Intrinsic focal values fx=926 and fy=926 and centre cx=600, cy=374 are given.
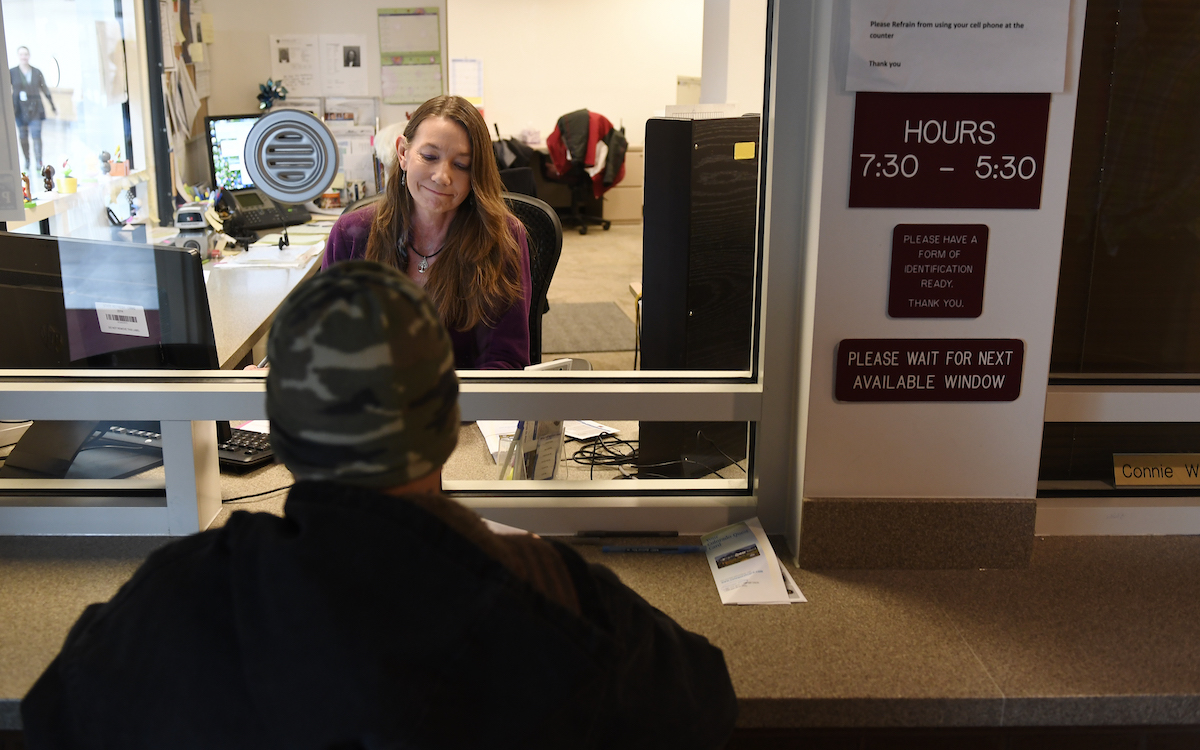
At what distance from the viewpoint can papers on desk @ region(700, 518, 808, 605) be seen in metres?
1.14

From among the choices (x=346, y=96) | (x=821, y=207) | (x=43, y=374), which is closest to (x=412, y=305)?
(x=821, y=207)

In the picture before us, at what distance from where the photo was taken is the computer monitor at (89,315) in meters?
1.41

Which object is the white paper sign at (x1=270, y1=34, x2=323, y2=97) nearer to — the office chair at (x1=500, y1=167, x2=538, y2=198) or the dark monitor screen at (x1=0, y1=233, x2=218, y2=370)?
the office chair at (x1=500, y1=167, x2=538, y2=198)

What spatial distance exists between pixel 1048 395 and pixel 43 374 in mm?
1374

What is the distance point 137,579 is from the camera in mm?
602

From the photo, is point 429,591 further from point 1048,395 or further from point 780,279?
point 1048,395

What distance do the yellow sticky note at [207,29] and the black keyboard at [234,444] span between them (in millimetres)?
2980

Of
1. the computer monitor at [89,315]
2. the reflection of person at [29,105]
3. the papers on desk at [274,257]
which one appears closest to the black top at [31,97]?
the reflection of person at [29,105]

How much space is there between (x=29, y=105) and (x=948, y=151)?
7.49 feet

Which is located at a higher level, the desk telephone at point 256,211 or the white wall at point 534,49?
the white wall at point 534,49

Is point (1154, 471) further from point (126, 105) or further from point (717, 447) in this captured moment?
point (126, 105)

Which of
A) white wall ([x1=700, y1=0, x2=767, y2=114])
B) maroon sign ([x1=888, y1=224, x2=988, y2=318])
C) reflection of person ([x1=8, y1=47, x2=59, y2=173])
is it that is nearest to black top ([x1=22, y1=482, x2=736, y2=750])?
maroon sign ([x1=888, y1=224, x2=988, y2=318])

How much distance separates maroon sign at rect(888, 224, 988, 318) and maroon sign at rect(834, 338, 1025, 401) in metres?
0.04

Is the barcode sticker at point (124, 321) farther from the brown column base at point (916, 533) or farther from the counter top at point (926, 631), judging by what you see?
the brown column base at point (916, 533)
